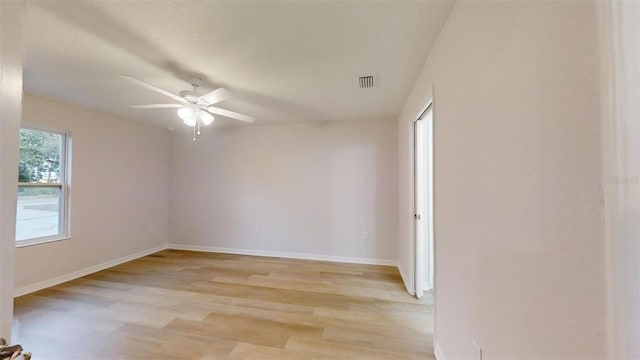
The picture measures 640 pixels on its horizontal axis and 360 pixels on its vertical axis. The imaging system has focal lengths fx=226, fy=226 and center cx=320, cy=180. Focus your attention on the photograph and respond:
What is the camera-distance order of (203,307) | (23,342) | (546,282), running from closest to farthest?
(546,282)
(23,342)
(203,307)

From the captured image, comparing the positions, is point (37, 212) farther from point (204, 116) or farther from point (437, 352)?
point (437, 352)

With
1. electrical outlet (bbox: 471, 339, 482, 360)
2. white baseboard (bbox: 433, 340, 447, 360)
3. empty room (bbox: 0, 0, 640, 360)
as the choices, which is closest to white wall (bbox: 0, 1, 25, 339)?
empty room (bbox: 0, 0, 640, 360)

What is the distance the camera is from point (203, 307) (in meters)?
2.41

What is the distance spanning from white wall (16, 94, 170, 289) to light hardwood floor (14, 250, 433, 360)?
370mm

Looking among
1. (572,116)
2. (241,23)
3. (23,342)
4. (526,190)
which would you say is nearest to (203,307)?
(23,342)

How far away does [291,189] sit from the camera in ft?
13.6

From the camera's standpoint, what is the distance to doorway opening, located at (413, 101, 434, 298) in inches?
103

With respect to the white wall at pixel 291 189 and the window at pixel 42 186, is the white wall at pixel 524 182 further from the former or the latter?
the window at pixel 42 186

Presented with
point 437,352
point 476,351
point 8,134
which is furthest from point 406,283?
point 8,134

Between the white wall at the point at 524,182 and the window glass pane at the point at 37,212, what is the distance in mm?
4574

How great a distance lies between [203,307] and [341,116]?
3.15m

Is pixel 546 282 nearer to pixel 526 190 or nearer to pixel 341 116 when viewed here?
pixel 526 190

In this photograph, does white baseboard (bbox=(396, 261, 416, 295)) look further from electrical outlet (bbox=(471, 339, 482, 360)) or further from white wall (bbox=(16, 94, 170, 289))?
white wall (bbox=(16, 94, 170, 289))

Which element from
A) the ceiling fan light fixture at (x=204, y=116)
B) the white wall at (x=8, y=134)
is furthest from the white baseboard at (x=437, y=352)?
the ceiling fan light fixture at (x=204, y=116)
